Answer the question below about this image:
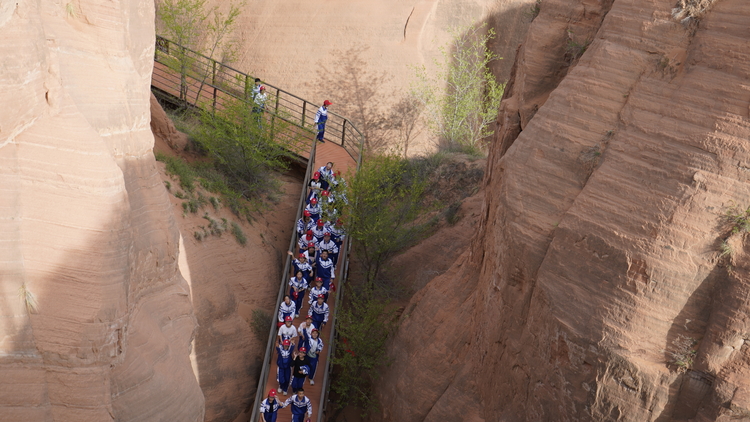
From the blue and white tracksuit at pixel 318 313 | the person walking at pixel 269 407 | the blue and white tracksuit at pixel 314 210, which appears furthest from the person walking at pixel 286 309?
the blue and white tracksuit at pixel 314 210

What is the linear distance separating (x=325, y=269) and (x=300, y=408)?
398 centimetres

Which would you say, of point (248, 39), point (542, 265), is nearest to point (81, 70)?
point (542, 265)

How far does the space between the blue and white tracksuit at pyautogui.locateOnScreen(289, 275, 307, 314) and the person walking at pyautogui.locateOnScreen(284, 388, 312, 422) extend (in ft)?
10.1

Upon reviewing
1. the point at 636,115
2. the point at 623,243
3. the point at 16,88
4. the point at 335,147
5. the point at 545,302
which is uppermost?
the point at 636,115

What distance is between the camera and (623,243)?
31.5 ft

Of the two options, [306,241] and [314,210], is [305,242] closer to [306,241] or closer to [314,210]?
[306,241]

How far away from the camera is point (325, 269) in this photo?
17.2 m

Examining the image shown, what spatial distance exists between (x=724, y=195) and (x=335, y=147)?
54.7ft

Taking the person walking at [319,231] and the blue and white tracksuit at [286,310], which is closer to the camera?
the blue and white tracksuit at [286,310]

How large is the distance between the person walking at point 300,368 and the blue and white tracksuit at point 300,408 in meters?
0.77

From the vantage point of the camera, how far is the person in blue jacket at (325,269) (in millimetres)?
17078

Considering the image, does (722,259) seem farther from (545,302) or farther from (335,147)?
(335,147)

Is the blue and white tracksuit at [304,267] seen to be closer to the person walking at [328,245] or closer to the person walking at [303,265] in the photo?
the person walking at [303,265]

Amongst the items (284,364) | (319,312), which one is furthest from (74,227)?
(319,312)
